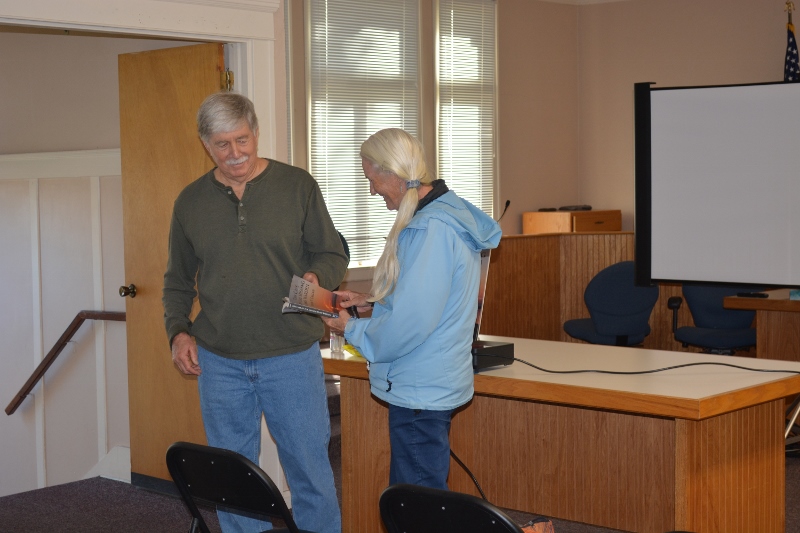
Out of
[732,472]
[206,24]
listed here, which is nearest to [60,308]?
[206,24]

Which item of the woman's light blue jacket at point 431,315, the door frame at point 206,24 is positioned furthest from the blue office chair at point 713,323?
the woman's light blue jacket at point 431,315

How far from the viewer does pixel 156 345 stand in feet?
15.1

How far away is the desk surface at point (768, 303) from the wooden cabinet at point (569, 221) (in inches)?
128

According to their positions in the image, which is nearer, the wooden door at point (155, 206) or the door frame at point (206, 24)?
the door frame at point (206, 24)

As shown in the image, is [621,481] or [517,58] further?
[517,58]

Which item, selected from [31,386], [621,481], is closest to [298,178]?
[621,481]

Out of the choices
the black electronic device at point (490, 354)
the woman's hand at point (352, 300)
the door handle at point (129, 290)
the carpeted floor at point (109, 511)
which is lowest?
the carpeted floor at point (109, 511)

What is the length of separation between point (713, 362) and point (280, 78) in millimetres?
2280

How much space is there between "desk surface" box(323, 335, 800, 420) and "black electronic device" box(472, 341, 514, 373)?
28mm

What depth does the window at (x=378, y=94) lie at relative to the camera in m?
7.56

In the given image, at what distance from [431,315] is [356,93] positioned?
5675 millimetres

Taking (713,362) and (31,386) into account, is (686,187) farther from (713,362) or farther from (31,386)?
(31,386)

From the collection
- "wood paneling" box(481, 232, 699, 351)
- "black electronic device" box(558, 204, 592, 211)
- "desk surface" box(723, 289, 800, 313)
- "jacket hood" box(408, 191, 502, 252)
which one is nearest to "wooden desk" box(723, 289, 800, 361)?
"desk surface" box(723, 289, 800, 313)

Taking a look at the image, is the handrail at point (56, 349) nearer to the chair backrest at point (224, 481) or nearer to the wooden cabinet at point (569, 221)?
Answer: the chair backrest at point (224, 481)
